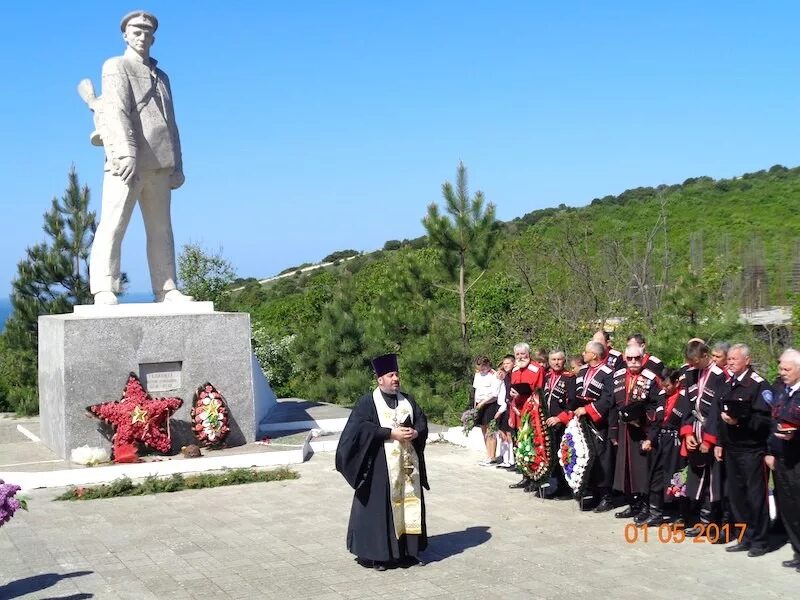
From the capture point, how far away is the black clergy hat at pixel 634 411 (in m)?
7.72

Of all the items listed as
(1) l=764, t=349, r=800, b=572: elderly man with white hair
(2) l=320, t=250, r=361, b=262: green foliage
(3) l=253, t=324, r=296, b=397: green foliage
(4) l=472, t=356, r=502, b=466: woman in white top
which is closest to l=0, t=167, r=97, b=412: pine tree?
(3) l=253, t=324, r=296, b=397: green foliage

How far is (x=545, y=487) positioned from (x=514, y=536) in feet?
4.89

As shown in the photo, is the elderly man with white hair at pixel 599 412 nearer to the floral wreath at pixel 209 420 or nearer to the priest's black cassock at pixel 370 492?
the priest's black cassock at pixel 370 492

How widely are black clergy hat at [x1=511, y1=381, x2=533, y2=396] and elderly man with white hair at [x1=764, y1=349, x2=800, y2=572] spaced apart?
3.08 meters

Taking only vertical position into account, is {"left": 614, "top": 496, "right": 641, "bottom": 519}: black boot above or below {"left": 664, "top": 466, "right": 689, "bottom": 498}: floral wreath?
below

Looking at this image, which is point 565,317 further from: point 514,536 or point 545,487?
point 514,536

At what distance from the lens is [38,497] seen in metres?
9.41

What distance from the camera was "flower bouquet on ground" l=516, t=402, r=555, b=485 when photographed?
8.60m

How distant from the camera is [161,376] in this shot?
11266 mm

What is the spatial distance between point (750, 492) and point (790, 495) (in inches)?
16.3

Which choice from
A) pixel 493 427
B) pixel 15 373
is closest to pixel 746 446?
pixel 493 427

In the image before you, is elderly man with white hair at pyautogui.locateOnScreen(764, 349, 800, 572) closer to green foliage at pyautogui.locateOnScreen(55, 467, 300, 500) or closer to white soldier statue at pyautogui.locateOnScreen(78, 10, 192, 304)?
green foliage at pyautogui.locateOnScreen(55, 467, 300, 500)

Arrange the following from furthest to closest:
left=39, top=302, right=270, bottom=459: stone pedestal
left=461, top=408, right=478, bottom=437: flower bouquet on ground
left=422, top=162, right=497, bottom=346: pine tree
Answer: left=422, top=162, right=497, bottom=346: pine tree < left=461, top=408, right=478, bottom=437: flower bouquet on ground < left=39, top=302, right=270, bottom=459: stone pedestal
